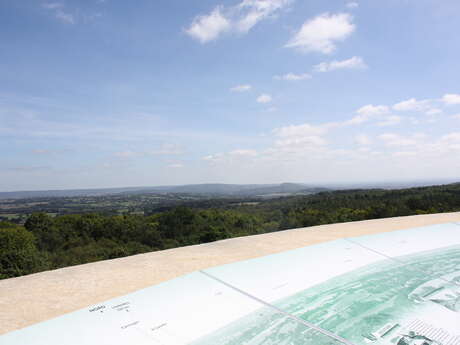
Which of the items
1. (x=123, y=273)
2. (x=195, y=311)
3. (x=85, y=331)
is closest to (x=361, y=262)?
(x=195, y=311)

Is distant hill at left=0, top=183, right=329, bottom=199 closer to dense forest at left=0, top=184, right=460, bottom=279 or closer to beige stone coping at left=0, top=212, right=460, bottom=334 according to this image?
dense forest at left=0, top=184, right=460, bottom=279

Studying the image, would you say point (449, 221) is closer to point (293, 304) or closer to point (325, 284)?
point (325, 284)

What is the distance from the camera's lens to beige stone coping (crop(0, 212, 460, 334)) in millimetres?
3270

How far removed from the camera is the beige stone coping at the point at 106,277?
327 cm

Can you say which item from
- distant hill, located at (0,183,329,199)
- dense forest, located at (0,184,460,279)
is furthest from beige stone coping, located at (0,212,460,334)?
distant hill, located at (0,183,329,199)

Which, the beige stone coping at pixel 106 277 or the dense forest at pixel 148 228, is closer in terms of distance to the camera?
the beige stone coping at pixel 106 277

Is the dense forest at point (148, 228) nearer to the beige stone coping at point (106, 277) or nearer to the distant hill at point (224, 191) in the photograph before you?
the beige stone coping at point (106, 277)

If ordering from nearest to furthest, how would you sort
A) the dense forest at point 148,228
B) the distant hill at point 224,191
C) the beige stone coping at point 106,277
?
the beige stone coping at point 106,277, the dense forest at point 148,228, the distant hill at point 224,191

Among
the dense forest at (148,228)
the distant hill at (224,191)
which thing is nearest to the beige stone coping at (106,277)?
the dense forest at (148,228)

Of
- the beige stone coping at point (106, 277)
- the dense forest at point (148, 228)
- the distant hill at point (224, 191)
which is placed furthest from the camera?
the distant hill at point (224, 191)

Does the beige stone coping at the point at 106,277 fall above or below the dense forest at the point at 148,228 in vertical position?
above

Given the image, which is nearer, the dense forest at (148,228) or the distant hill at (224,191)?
the dense forest at (148,228)

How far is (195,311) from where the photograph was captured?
333 centimetres

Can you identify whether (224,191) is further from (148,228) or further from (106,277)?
(106,277)
